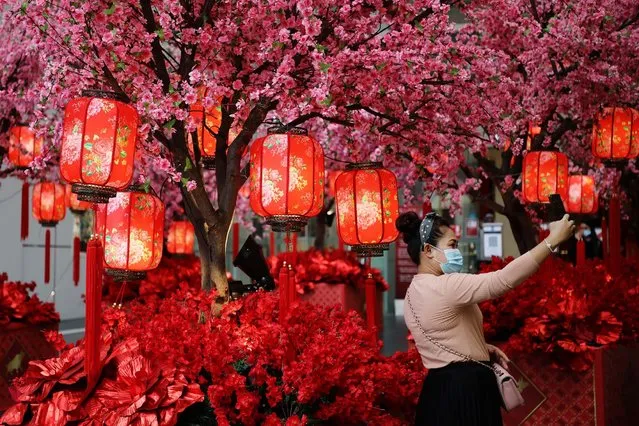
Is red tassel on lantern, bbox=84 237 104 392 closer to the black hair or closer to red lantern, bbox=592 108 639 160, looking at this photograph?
the black hair

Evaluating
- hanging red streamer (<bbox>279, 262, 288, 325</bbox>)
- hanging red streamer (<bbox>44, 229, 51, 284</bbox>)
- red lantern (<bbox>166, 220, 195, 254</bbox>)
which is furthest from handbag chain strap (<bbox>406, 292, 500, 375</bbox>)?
red lantern (<bbox>166, 220, 195, 254</bbox>)

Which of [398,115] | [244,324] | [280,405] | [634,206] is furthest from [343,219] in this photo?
[634,206]

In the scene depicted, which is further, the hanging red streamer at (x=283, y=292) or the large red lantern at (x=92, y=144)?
the large red lantern at (x=92, y=144)

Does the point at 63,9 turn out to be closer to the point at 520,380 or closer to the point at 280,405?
the point at 280,405

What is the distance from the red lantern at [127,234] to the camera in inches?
231

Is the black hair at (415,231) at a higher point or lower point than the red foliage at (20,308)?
higher

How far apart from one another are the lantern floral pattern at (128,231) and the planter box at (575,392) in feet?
9.27

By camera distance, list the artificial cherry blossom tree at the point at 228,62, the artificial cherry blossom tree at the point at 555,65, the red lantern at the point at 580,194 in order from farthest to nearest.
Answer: the red lantern at the point at 580,194
the artificial cherry blossom tree at the point at 555,65
the artificial cherry blossom tree at the point at 228,62

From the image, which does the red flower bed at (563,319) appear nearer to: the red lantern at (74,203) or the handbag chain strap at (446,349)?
the handbag chain strap at (446,349)

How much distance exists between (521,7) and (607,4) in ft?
3.24

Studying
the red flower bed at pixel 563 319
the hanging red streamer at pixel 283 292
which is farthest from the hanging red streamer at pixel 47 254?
the hanging red streamer at pixel 283 292

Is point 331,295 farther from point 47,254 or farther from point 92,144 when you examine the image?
point 92,144

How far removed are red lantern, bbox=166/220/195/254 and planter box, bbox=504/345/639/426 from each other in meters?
8.37

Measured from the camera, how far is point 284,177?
16.7 feet
